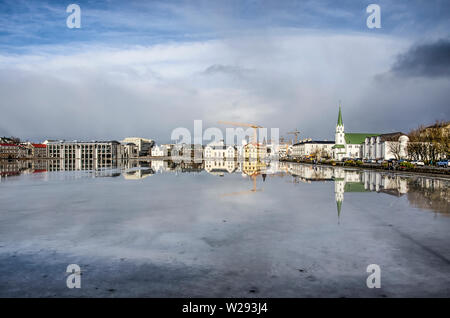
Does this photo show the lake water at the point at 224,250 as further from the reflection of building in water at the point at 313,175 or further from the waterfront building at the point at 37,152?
the waterfront building at the point at 37,152

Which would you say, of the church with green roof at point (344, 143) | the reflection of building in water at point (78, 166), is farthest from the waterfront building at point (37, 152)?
the church with green roof at point (344, 143)

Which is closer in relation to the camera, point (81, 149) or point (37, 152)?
point (81, 149)

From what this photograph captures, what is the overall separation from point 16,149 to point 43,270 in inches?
7824

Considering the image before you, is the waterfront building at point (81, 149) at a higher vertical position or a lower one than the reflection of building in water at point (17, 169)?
higher

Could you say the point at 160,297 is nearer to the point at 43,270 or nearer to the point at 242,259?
the point at 242,259

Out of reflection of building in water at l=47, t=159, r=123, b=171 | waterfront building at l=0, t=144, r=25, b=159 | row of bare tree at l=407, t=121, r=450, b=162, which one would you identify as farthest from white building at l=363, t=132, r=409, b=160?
waterfront building at l=0, t=144, r=25, b=159

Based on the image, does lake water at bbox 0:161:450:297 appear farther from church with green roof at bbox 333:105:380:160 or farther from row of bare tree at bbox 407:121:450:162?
church with green roof at bbox 333:105:380:160

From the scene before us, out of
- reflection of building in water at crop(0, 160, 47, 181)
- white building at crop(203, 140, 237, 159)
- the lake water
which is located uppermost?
white building at crop(203, 140, 237, 159)

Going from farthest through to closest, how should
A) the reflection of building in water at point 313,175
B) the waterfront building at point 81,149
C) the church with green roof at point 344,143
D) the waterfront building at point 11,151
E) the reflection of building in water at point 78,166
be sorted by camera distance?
the waterfront building at point 81,149 → the church with green roof at point 344,143 → the waterfront building at point 11,151 → the reflection of building in water at point 78,166 → the reflection of building in water at point 313,175

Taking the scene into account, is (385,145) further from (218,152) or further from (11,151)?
(11,151)

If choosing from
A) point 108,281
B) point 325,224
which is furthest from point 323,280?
point 325,224

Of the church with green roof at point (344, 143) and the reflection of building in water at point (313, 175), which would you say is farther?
the church with green roof at point (344, 143)

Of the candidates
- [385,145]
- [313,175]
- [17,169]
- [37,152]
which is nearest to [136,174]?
[313,175]

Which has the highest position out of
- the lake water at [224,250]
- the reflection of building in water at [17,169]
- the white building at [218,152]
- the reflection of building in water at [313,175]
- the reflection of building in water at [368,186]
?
the white building at [218,152]
